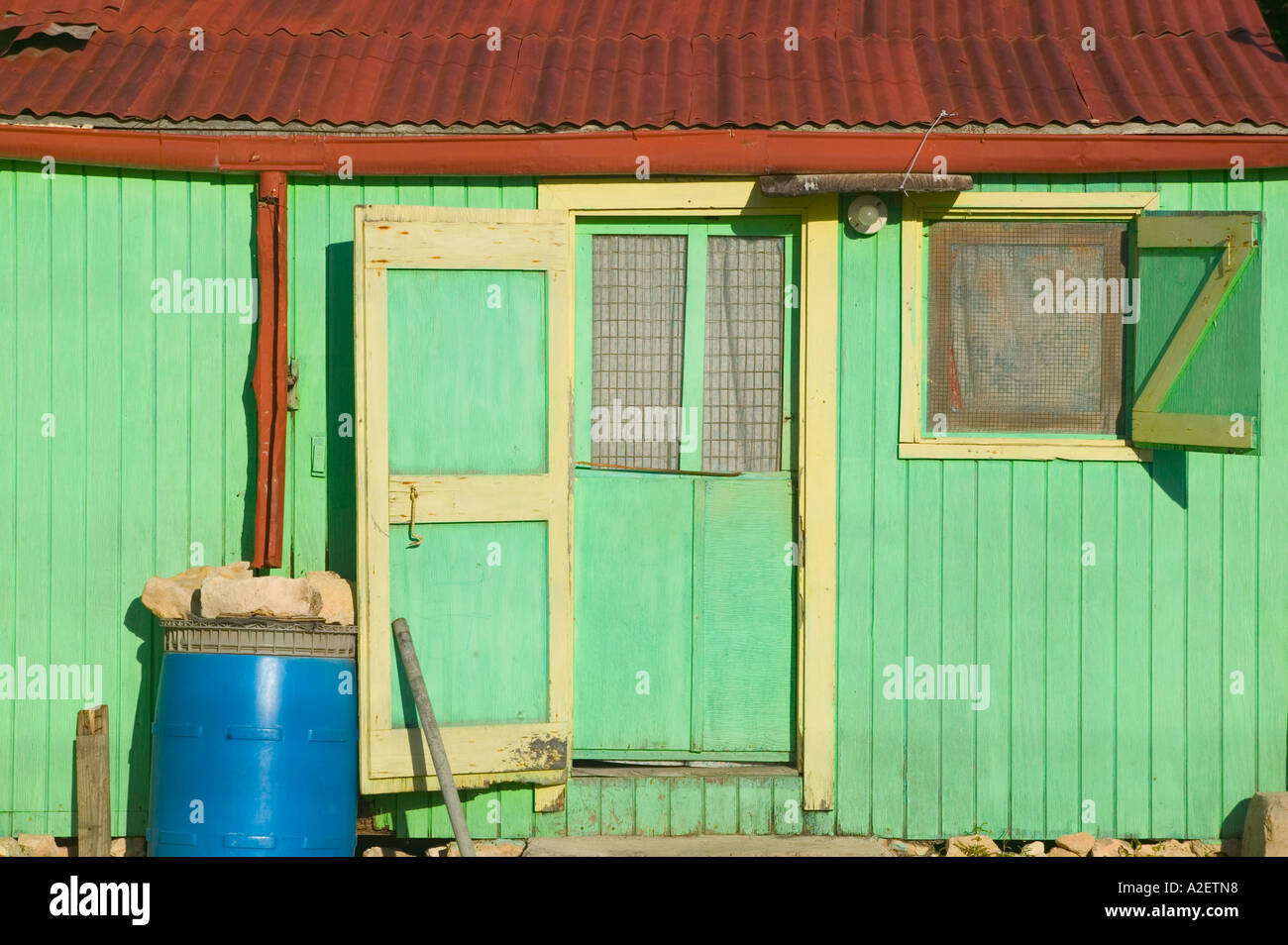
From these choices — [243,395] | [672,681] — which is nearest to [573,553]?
[672,681]

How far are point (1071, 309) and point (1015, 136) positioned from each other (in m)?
0.72

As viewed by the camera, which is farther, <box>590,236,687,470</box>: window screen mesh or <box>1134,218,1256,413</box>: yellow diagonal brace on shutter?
<box>590,236,687,470</box>: window screen mesh

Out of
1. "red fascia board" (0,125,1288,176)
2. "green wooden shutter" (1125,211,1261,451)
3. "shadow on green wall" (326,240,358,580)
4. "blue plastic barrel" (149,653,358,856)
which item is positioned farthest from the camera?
"shadow on green wall" (326,240,358,580)

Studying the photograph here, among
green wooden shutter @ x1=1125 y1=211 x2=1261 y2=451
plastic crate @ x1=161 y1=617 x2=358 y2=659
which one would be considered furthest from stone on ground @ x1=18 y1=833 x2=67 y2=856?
green wooden shutter @ x1=1125 y1=211 x2=1261 y2=451

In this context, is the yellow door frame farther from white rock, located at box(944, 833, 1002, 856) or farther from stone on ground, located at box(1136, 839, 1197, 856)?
stone on ground, located at box(1136, 839, 1197, 856)

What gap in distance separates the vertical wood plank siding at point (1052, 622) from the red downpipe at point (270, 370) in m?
2.14

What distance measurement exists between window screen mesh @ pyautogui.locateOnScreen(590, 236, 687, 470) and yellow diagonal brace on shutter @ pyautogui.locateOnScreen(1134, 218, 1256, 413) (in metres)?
1.78

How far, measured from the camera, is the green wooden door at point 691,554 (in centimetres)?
527

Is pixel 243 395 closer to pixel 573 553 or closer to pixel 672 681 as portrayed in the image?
pixel 573 553

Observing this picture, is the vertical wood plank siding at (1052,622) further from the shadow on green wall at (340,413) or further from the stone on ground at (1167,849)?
the shadow on green wall at (340,413)

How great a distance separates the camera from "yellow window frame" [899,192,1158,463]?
5.14m

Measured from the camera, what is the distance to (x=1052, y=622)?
5.18 meters

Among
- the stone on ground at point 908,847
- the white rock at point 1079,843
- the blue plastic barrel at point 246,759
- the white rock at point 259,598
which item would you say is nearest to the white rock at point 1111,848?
the white rock at point 1079,843

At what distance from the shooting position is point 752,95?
5184mm
